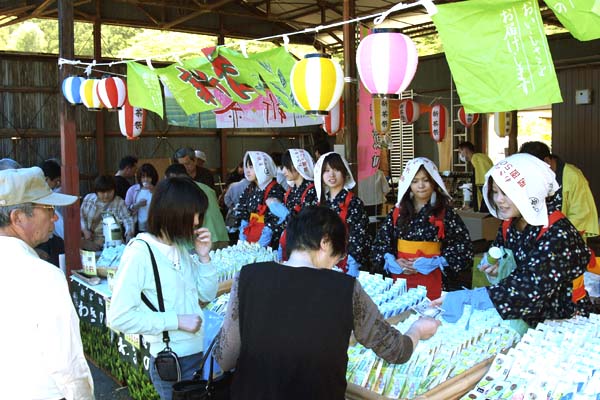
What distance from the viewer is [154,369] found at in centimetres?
244

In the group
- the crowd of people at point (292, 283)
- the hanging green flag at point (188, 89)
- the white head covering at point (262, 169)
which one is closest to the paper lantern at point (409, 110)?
the white head covering at point (262, 169)

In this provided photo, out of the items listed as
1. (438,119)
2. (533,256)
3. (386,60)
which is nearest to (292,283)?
(533,256)

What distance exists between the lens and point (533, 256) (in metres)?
2.43

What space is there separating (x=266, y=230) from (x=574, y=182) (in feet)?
10.2

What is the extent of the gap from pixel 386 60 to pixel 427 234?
1271 millimetres

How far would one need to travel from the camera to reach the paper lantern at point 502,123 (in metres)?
9.40

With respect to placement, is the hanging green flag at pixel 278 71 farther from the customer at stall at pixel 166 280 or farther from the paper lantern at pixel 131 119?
the paper lantern at pixel 131 119

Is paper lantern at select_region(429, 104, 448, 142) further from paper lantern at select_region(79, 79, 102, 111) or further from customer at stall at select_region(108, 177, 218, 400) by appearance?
customer at stall at select_region(108, 177, 218, 400)

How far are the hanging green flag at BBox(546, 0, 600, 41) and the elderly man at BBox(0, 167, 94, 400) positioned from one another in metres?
2.26

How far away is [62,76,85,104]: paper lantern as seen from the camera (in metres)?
5.98

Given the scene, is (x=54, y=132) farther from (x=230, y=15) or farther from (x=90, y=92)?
(x=90, y=92)

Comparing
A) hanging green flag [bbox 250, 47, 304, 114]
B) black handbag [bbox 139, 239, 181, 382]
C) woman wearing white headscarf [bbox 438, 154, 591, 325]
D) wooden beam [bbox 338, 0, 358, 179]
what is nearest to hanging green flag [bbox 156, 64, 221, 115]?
hanging green flag [bbox 250, 47, 304, 114]

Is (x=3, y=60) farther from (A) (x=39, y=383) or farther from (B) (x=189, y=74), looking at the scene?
(A) (x=39, y=383)

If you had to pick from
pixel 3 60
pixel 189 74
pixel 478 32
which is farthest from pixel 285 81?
pixel 3 60
